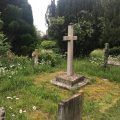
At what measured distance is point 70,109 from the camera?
384 centimetres

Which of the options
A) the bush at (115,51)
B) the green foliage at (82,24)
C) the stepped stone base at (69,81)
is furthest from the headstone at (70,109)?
the green foliage at (82,24)

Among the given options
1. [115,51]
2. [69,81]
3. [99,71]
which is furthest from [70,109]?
[115,51]

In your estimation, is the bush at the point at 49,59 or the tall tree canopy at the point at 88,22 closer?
the bush at the point at 49,59

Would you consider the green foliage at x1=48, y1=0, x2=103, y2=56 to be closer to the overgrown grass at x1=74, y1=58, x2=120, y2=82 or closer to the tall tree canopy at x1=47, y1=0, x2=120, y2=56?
the tall tree canopy at x1=47, y1=0, x2=120, y2=56

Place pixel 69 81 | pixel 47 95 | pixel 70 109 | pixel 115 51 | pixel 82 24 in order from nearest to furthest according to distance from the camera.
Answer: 1. pixel 70 109
2. pixel 47 95
3. pixel 69 81
4. pixel 115 51
5. pixel 82 24

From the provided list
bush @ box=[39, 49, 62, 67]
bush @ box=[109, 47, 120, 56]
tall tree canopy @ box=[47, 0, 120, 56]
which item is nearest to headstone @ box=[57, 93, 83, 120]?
bush @ box=[39, 49, 62, 67]

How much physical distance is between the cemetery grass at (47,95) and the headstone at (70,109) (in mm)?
3204

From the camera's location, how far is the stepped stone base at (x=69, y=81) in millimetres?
9672

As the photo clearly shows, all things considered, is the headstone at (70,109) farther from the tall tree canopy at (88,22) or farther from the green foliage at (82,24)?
the green foliage at (82,24)

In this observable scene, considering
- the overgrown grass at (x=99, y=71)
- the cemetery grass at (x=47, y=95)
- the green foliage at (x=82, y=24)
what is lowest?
the cemetery grass at (x=47, y=95)

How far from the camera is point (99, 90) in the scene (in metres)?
9.59

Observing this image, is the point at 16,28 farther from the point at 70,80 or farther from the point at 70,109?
the point at 70,109

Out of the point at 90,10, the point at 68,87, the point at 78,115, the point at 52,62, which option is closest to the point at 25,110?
the point at 68,87

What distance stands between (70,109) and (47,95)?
4.80 meters
